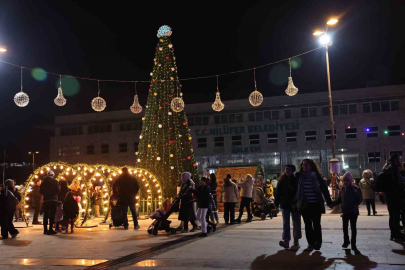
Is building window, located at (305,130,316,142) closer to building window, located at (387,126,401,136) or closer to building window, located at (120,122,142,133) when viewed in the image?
building window, located at (387,126,401,136)

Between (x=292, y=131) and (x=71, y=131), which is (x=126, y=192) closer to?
(x=292, y=131)

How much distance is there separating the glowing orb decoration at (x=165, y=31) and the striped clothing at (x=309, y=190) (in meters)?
16.4

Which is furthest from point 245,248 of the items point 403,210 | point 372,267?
point 403,210

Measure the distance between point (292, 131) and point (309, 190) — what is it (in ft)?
130

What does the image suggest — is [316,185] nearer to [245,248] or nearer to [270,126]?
[245,248]

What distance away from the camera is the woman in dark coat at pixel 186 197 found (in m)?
12.4

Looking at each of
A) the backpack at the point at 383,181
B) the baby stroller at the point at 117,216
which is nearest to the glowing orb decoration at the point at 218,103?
the baby stroller at the point at 117,216

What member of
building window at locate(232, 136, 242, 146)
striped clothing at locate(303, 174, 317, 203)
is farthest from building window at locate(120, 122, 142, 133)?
striped clothing at locate(303, 174, 317, 203)

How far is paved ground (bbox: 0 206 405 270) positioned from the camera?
7.23 meters

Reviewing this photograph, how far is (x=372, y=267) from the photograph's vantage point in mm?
6680

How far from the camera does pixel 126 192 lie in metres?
14.0

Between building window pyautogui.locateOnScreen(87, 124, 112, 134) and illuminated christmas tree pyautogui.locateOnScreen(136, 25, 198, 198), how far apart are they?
32912 mm

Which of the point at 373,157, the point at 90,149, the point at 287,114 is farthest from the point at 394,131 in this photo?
the point at 90,149

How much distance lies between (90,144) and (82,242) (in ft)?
152
